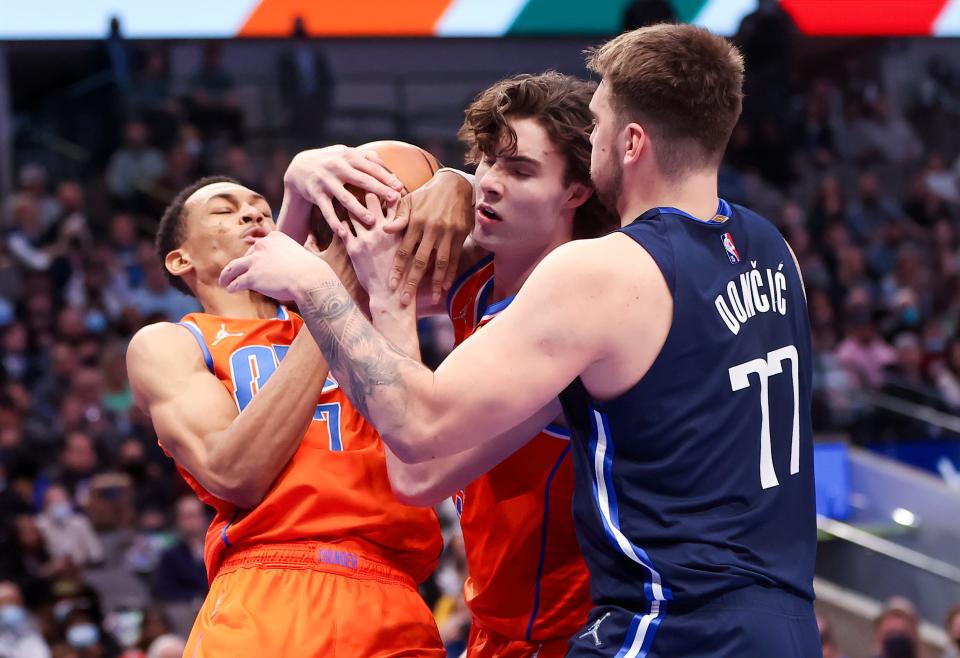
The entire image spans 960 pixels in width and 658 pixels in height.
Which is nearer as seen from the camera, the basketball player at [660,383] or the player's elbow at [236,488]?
the basketball player at [660,383]

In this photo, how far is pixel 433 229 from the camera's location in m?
3.19

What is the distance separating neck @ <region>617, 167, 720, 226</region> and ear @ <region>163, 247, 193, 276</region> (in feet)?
5.41

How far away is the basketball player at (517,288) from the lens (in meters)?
A: 3.17

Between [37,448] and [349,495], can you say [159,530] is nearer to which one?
[37,448]

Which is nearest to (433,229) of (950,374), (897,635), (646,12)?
(897,635)

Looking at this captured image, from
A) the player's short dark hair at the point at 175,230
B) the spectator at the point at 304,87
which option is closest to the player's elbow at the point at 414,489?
the player's short dark hair at the point at 175,230

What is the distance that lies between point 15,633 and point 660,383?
637 centimetres

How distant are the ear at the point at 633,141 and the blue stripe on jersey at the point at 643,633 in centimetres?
97

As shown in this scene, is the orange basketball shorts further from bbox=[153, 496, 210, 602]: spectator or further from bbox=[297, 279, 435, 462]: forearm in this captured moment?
bbox=[153, 496, 210, 602]: spectator

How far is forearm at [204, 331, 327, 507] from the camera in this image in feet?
10.6

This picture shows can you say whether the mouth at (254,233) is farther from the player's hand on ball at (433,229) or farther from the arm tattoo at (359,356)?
the arm tattoo at (359,356)

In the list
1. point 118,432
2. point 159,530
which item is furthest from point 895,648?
point 118,432

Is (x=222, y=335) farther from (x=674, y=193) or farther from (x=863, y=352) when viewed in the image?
(x=863, y=352)

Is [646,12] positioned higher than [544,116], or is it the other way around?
[646,12]
